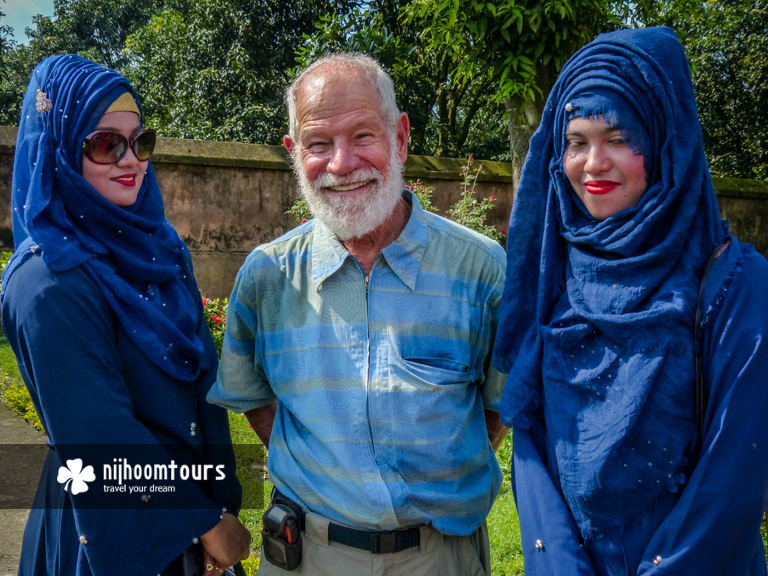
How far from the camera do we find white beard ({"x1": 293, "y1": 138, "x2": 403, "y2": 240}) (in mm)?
2197

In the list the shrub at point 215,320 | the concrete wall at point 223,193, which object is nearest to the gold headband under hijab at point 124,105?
the shrub at point 215,320

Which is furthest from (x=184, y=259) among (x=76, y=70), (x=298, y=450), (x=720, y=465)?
(x=720, y=465)

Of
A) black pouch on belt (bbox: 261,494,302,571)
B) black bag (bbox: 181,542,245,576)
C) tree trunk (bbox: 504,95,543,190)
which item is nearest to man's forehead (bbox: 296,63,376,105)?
black pouch on belt (bbox: 261,494,302,571)

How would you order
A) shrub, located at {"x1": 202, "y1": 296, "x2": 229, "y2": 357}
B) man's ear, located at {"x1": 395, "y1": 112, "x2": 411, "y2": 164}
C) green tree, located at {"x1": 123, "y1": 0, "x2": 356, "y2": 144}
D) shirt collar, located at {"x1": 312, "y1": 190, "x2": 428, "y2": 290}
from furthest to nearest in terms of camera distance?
green tree, located at {"x1": 123, "y1": 0, "x2": 356, "y2": 144} → shrub, located at {"x1": 202, "y1": 296, "x2": 229, "y2": 357} → man's ear, located at {"x1": 395, "y1": 112, "x2": 411, "y2": 164} → shirt collar, located at {"x1": 312, "y1": 190, "x2": 428, "y2": 290}

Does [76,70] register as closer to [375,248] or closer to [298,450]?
[375,248]

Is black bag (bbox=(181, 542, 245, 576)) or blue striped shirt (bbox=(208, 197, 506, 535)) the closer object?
blue striped shirt (bbox=(208, 197, 506, 535))

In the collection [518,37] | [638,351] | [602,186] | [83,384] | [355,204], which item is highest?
[518,37]

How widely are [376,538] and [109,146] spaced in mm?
1457

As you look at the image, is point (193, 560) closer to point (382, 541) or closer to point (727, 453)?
point (382, 541)

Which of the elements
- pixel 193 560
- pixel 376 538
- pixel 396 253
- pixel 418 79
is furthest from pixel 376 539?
pixel 418 79

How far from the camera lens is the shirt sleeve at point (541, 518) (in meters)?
1.63

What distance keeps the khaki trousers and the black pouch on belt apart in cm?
3

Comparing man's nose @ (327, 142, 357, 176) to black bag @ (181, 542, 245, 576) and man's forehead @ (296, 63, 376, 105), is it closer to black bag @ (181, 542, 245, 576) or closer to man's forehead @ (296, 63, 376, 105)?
man's forehead @ (296, 63, 376, 105)

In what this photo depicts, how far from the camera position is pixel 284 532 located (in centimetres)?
205
